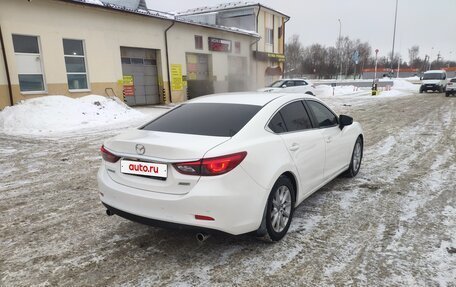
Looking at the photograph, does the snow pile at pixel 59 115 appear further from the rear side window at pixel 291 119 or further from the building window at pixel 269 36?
the building window at pixel 269 36

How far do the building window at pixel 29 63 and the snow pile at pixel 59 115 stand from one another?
143 centimetres

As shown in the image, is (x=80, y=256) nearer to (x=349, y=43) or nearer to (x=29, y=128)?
(x=29, y=128)

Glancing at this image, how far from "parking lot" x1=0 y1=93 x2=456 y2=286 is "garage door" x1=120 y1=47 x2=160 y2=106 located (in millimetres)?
13697

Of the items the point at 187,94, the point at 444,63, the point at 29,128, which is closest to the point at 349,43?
the point at 444,63

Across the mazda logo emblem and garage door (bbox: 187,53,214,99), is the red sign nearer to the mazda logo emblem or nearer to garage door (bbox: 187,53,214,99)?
garage door (bbox: 187,53,214,99)

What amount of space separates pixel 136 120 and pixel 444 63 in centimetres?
14431

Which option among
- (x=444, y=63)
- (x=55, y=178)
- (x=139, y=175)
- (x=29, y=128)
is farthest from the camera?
(x=444, y=63)

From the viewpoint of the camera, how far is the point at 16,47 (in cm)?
1384

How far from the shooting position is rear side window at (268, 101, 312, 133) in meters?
3.74

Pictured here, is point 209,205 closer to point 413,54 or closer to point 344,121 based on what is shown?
point 344,121

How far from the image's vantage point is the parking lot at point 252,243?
2957 mm

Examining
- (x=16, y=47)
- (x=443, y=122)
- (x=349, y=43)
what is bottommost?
(x=443, y=122)

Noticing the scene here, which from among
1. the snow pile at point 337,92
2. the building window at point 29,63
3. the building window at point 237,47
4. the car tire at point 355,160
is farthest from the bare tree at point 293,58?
the car tire at point 355,160

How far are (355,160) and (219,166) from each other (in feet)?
11.8
